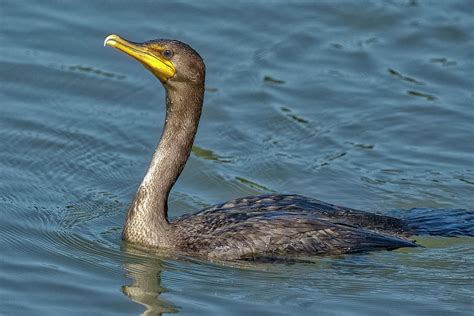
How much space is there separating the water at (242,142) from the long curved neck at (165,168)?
229mm

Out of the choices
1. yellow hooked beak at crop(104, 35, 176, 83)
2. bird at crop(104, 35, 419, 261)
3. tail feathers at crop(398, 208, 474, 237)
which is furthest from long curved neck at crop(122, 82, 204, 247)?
tail feathers at crop(398, 208, 474, 237)

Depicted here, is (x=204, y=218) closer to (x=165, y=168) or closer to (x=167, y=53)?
(x=165, y=168)

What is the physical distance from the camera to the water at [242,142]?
11.7 metres

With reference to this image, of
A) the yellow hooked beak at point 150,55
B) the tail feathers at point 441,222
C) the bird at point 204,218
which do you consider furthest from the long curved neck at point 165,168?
the tail feathers at point 441,222

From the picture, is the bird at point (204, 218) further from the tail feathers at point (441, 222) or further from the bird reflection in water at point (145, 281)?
the tail feathers at point (441, 222)

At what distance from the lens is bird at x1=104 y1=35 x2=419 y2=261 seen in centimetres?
1222

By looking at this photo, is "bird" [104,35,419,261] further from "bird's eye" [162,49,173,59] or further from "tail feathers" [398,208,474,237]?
"tail feathers" [398,208,474,237]

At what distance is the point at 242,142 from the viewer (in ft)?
50.4

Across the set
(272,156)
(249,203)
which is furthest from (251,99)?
(249,203)

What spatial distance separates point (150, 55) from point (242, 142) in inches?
123

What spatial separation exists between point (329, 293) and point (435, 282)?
3.15ft

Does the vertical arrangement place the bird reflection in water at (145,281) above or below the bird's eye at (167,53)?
below

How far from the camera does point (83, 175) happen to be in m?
14.4

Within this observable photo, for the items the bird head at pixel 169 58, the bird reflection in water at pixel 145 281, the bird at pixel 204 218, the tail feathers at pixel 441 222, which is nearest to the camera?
the bird reflection in water at pixel 145 281
